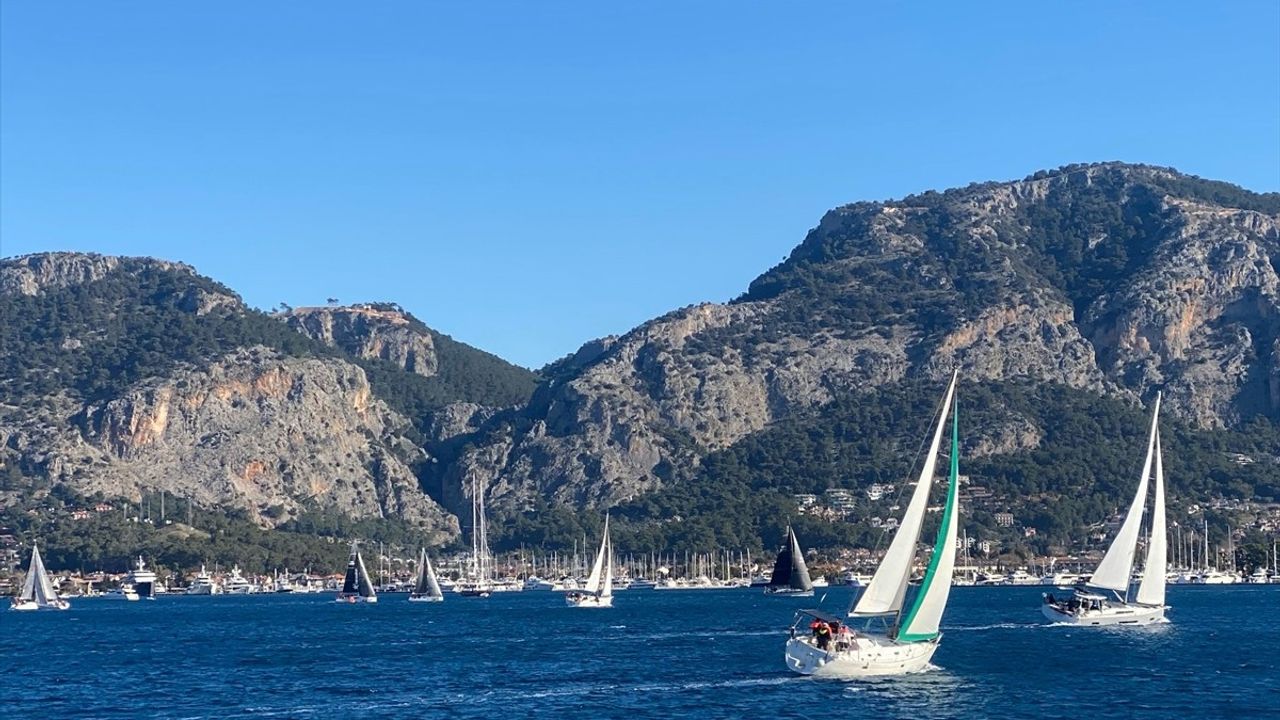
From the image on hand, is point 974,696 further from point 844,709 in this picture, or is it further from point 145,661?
point 145,661

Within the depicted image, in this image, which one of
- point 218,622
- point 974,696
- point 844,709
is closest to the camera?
point 844,709

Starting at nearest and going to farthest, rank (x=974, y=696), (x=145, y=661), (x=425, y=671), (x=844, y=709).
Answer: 1. (x=844, y=709)
2. (x=974, y=696)
3. (x=425, y=671)
4. (x=145, y=661)

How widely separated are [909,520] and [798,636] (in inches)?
298

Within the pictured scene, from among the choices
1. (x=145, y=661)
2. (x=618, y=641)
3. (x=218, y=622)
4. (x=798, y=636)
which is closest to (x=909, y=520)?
(x=798, y=636)

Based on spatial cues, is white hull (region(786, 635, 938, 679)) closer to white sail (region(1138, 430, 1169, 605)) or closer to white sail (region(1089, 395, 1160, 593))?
white sail (region(1089, 395, 1160, 593))

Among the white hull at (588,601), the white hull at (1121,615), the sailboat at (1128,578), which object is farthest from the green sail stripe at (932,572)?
the white hull at (588,601)

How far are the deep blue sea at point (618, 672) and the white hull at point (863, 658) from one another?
0.56m

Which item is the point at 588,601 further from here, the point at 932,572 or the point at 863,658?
the point at 932,572

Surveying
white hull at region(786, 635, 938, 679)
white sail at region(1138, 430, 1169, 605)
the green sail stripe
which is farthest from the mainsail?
the green sail stripe

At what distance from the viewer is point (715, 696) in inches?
3113

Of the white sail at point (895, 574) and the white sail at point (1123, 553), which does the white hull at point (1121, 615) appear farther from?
the white sail at point (895, 574)

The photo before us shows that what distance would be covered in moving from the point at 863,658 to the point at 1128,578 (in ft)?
154

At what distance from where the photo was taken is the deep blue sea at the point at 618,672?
2997 inches

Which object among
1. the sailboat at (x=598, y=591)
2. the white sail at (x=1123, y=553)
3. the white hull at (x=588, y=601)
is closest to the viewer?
the white sail at (x=1123, y=553)
